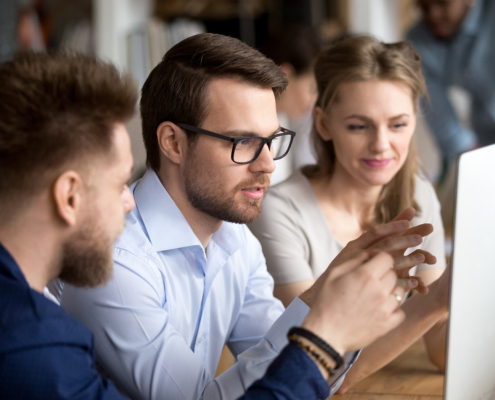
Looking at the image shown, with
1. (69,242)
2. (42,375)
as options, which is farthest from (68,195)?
(42,375)

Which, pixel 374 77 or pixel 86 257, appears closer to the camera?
pixel 86 257

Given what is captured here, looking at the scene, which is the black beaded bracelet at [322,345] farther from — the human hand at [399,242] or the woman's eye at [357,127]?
the woman's eye at [357,127]

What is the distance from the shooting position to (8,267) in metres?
0.67

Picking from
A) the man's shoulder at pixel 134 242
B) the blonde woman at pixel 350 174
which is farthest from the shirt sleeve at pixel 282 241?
the man's shoulder at pixel 134 242

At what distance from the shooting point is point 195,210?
1.09 m

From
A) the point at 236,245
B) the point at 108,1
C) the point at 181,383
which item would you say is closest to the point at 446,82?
the point at 108,1

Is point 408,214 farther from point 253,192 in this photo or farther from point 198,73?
point 198,73

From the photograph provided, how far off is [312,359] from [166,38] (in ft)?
9.85

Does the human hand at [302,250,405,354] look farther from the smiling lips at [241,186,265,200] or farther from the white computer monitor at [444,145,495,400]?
the smiling lips at [241,186,265,200]

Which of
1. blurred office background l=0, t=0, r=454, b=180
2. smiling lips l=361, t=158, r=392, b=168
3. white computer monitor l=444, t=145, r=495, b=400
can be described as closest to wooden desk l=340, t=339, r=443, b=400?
white computer monitor l=444, t=145, r=495, b=400

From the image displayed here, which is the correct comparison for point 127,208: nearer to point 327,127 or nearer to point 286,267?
point 286,267

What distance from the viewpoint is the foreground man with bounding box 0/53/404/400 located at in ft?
2.11

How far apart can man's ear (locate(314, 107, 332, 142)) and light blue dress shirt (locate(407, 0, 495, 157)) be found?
2006mm

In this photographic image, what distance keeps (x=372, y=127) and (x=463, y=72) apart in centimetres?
223
